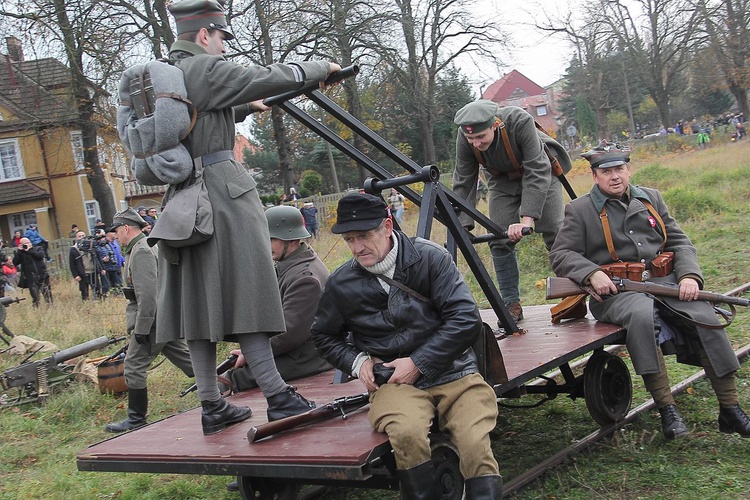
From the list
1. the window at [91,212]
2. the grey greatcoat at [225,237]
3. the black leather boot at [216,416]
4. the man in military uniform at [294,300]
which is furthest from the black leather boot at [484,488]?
the window at [91,212]

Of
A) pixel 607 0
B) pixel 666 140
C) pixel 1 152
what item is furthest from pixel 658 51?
pixel 1 152

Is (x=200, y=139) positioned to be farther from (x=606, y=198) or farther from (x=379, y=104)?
(x=379, y=104)

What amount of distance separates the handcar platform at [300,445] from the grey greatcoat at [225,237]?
55 cm

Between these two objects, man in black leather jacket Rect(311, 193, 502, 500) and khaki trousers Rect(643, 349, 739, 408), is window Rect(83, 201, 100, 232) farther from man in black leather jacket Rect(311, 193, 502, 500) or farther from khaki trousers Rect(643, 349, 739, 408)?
man in black leather jacket Rect(311, 193, 502, 500)

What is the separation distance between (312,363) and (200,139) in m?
2.20

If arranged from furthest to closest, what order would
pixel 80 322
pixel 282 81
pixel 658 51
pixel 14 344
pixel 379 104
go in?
pixel 658 51 < pixel 379 104 < pixel 80 322 < pixel 14 344 < pixel 282 81

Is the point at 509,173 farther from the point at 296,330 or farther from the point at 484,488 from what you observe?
the point at 484,488

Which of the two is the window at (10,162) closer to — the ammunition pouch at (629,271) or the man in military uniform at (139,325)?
the man in military uniform at (139,325)

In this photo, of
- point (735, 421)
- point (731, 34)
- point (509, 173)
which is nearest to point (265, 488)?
point (735, 421)

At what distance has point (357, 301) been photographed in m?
3.90

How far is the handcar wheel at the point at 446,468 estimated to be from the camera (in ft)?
12.1

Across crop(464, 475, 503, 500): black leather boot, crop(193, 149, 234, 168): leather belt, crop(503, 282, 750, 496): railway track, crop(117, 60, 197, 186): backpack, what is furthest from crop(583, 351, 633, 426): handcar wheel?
crop(117, 60, 197, 186): backpack

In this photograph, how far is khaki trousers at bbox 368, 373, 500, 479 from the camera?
11.5ft

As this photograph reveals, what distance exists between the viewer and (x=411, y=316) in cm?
382
